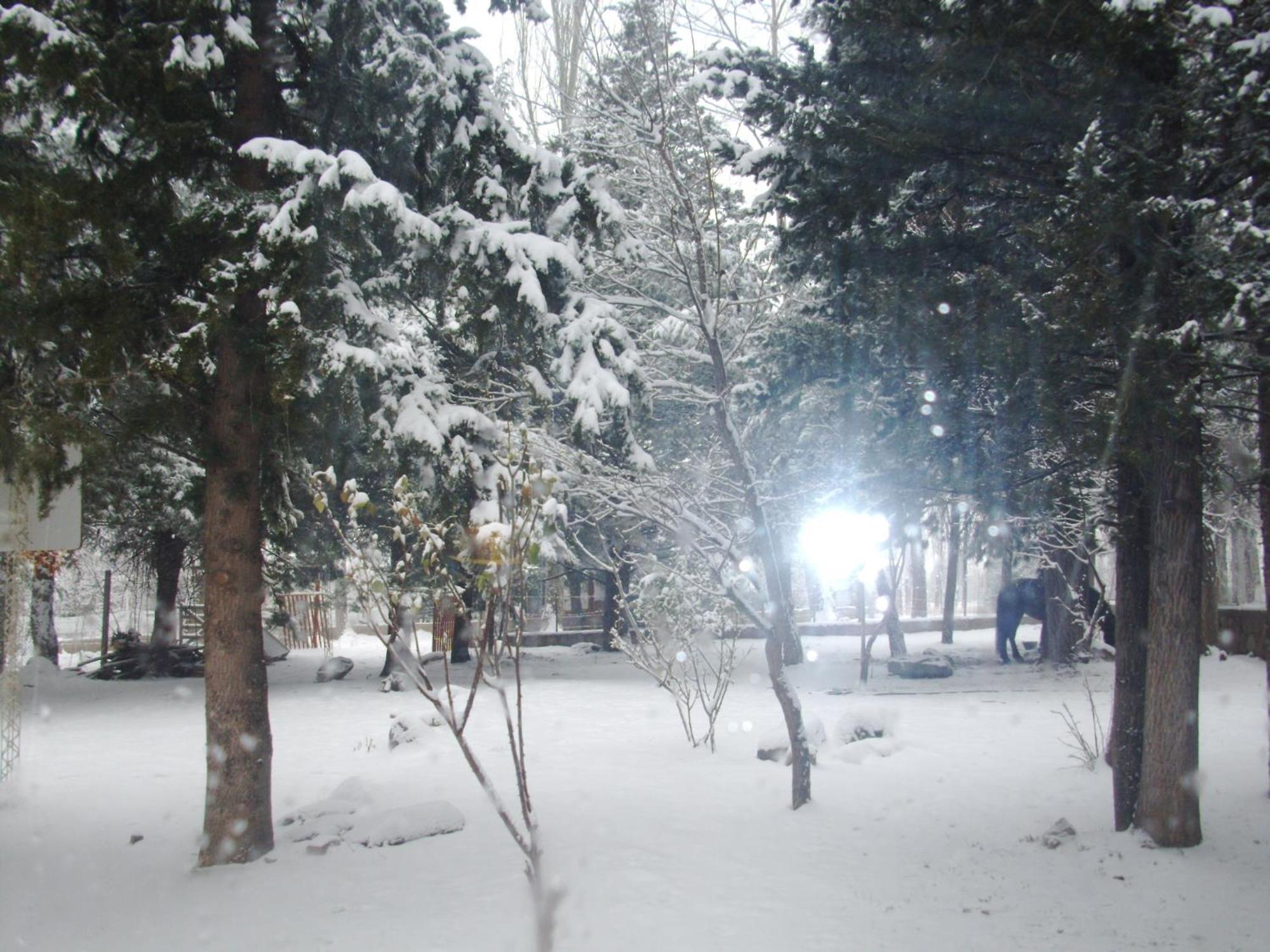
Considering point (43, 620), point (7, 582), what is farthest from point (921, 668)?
point (43, 620)

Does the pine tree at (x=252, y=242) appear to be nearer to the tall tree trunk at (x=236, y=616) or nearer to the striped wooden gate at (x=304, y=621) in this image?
the tall tree trunk at (x=236, y=616)

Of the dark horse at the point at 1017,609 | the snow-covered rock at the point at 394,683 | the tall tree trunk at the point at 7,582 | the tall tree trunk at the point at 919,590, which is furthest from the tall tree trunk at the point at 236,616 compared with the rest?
the tall tree trunk at the point at 919,590

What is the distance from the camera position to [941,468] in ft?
21.6

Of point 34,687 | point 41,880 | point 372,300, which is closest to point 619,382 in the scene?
point 372,300

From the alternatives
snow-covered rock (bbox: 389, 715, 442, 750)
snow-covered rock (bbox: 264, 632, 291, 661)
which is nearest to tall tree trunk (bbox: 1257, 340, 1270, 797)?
snow-covered rock (bbox: 389, 715, 442, 750)

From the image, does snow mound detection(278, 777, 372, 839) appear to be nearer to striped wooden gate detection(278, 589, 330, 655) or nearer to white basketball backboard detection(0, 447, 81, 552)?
white basketball backboard detection(0, 447, 81, 552)

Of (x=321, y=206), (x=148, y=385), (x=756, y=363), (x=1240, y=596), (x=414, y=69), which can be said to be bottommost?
(x=1240, y=596)

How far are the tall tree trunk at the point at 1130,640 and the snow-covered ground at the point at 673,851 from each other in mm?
407

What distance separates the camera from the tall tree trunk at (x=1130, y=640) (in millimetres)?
5832

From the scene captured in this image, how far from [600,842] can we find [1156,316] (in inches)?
189

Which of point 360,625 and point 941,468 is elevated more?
point 941,468

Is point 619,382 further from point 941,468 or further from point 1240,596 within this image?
point 1240,596

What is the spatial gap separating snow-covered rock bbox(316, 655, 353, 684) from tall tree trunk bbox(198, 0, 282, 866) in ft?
36.4

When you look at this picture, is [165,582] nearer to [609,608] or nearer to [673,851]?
[609,608]
